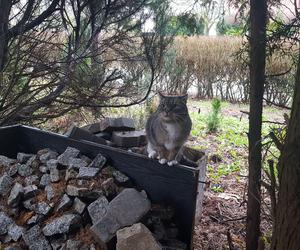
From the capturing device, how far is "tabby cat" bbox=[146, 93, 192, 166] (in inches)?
94.3

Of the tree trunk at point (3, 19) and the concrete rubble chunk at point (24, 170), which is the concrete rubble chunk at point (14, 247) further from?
the tree trunk at point (3, 19)

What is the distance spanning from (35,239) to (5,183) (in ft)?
1.80

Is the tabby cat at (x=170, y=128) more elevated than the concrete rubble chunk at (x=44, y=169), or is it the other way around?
the tabby cat at (x=170, y=128)

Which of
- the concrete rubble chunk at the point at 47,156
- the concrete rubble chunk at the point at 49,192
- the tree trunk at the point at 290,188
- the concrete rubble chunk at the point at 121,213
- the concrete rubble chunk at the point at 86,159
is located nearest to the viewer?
the tree trunk at the point at 290,188

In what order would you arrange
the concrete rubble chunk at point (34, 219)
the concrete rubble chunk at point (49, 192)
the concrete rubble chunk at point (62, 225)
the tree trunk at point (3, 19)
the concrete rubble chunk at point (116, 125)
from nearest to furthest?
the concrete rubble chunk at point (62, 225) < the concrete rubble chunk at point (34, 219) < the concrete rubble chunk at point (49, 192) < the tree trunk at point (3, 19) < the concrete rubble chunk at point (116, 125)

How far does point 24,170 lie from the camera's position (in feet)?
8.13

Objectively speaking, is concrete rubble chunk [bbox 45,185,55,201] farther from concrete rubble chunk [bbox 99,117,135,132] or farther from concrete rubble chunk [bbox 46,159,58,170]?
concrete rubble chunk [bbox 99,117,135,132]

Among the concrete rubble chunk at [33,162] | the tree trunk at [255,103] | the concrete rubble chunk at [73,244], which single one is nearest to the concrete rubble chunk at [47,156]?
the concrete rubble chunk at [33,162]

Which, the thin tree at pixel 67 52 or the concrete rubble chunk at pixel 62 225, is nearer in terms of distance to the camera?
the concrete rubble chunk at pixel 62 225

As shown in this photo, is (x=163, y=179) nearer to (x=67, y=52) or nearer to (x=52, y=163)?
(x=52, y=163)

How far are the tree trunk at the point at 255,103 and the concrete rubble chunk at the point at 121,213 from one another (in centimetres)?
69

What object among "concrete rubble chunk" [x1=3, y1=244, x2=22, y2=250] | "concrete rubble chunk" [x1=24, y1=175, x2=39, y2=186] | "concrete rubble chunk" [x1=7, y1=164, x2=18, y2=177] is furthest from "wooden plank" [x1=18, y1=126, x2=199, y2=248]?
"concrete rubble chunk" [x1=3, y1=244, x2=22, y2=250]

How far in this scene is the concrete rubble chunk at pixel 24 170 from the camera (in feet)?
8.06

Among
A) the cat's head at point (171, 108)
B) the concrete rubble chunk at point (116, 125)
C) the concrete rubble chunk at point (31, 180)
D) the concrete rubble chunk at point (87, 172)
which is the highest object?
the cat's head at point (171, 108)
